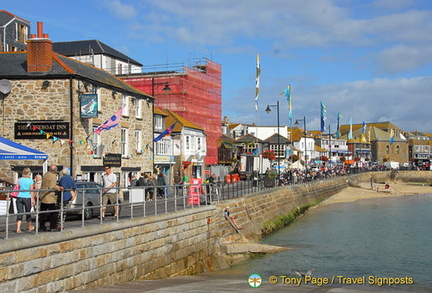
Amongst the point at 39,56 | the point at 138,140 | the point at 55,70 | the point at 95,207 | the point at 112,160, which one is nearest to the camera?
the point at 95,207

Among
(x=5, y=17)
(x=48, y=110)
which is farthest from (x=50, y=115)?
(x=5, y=17)

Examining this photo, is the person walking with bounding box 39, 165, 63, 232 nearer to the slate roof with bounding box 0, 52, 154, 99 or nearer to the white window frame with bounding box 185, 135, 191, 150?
the slate roof with bounding box 0, 52, 154, 99

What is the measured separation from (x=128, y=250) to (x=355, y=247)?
1609cm

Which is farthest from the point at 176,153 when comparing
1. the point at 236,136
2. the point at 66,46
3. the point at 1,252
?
the point at 236,136

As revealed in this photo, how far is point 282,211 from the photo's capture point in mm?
37125

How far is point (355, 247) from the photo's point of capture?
2773 centimetres

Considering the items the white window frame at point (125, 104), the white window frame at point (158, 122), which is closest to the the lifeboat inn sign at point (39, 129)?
the white window frame at point (125, 104)

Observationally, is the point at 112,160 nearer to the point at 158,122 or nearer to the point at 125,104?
the point at 125,104

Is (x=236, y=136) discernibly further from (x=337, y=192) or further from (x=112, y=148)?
(x=112, y=148)

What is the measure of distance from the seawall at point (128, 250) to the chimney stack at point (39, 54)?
12077 millimetres

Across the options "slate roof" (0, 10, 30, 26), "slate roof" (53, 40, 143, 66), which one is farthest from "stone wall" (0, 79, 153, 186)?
"slate roof" (53, 40, 143, 66)

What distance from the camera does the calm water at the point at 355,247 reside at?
69.3 feet

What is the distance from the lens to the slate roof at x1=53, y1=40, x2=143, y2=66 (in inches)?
2440

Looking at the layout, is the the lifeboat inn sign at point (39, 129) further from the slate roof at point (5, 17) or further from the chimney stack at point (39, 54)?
the slate roof at point (5, 17)
